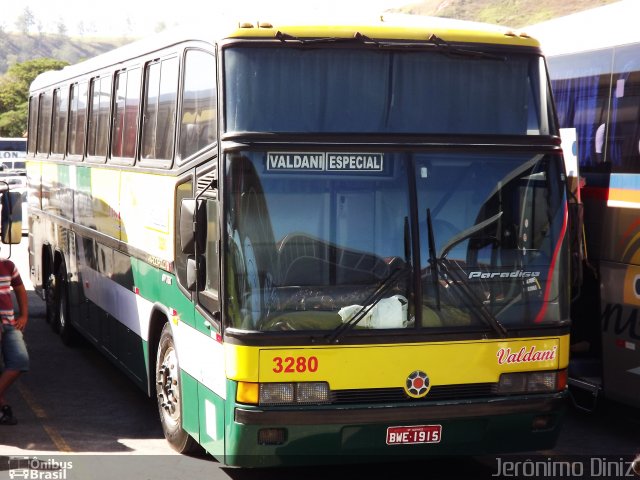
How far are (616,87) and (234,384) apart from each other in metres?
4.72

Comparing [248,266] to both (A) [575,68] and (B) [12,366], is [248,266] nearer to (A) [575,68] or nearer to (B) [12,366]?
(B) [12,366]

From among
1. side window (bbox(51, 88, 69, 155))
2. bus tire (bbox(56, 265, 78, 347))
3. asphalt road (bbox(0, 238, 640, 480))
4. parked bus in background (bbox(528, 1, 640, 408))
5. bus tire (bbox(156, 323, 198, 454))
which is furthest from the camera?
side window (bbox(51, 88, 69, 155))

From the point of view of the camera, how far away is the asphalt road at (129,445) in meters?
8.18

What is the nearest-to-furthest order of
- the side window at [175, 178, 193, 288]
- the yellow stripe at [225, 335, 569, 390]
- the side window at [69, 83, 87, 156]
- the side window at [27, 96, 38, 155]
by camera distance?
the yellow stripe at [225, 335, 569, 390] < the side window at [175, 178, 193, 288] < the side window at [69, 83, 87, 156] < the side window at [27, 96, 38, 155]

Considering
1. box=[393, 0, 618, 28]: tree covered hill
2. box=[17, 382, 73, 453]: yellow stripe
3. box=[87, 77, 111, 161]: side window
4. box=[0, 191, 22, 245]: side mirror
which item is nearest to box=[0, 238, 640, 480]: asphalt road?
box=[17, 382, 73, 453]: yellow stripe

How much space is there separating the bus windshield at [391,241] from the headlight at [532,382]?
36cm

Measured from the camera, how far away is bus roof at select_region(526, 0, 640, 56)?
31.5ft

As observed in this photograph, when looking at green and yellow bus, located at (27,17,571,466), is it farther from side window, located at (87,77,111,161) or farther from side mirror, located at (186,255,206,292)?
side window, located at (87,77,111,161)

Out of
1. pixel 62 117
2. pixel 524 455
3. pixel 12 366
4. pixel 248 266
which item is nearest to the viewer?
pixel 248 266

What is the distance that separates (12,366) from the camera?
9.37 m

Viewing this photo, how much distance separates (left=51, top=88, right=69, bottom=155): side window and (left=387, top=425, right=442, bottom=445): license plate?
8.15 m

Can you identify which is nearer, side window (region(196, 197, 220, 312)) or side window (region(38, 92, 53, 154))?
side window (region(196, 197, 220, 312))

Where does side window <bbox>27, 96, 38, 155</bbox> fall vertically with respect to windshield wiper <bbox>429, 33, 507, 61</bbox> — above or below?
below

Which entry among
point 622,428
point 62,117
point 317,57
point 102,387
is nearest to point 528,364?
point 317,57
